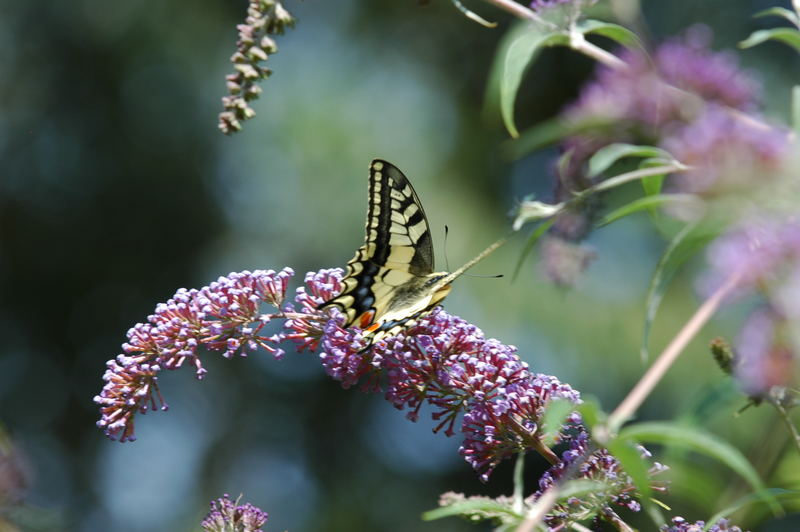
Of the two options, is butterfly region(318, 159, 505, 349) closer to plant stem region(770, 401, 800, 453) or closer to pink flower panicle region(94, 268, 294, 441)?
pink flower panicle region(94, 268, 294, 441)

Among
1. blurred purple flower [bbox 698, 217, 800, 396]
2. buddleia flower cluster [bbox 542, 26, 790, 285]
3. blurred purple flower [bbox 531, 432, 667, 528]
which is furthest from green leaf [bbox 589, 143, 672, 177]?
blurred purple flower [bbox 531, 432, 667, 528]

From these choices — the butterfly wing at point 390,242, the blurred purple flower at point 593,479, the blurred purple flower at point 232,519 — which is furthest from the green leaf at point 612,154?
the butterfly wing at point 390,242

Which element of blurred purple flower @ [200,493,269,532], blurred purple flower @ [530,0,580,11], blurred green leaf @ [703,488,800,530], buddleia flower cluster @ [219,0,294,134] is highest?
buddleia flower cluster @ [219,0,294,134]

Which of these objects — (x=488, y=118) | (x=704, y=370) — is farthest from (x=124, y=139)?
(x=488, y=118)

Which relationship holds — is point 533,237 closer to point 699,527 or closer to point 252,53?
point 699,527

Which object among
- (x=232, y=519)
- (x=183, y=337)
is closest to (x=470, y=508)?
(x=232, y=519)

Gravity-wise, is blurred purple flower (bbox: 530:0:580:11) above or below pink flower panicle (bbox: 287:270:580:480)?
above

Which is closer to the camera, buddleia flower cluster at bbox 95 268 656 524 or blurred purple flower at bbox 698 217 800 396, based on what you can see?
blurred purple flower at bbox 698 217 800 396
